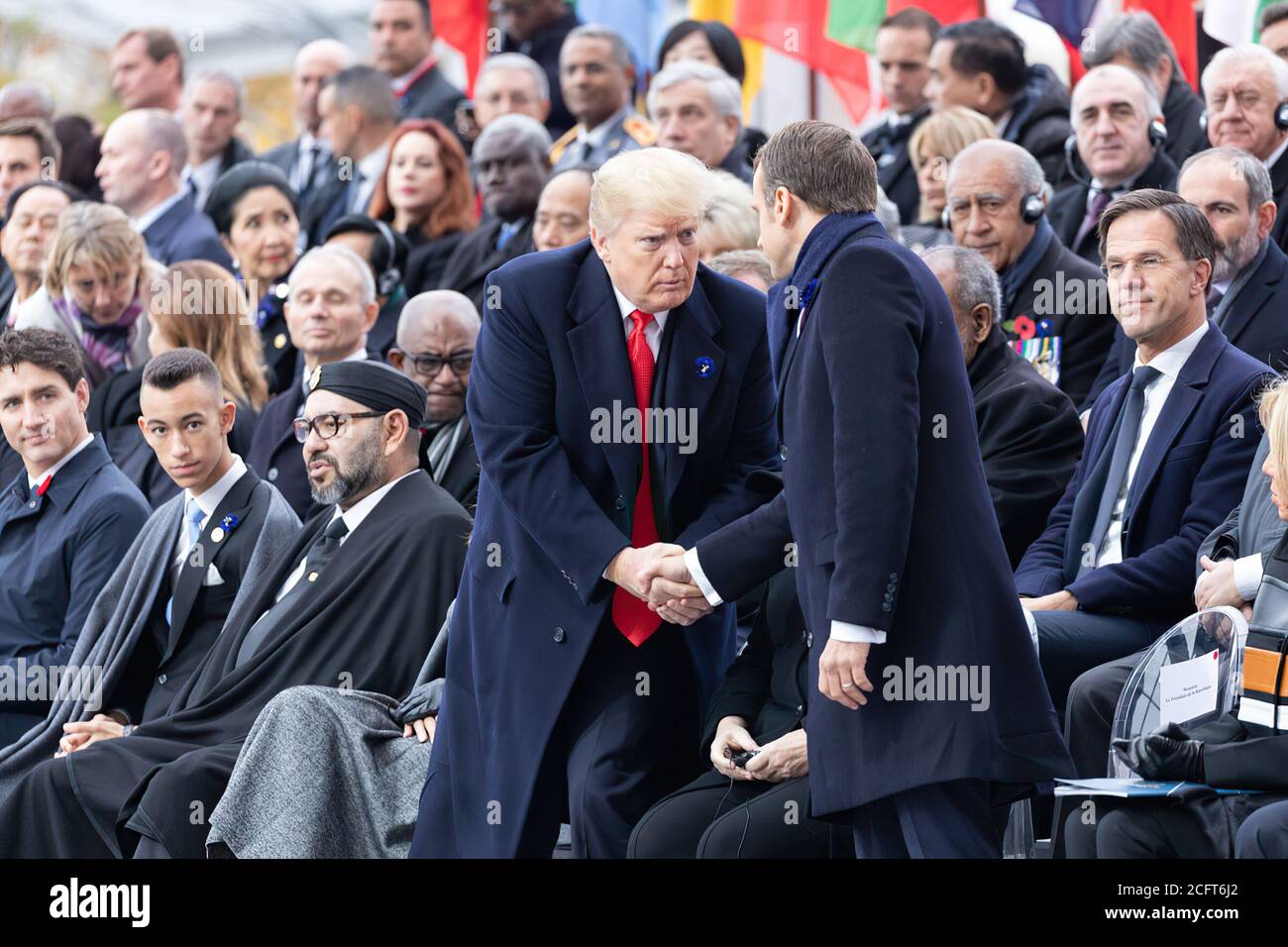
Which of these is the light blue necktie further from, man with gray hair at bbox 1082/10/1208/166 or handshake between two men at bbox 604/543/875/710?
man with gray hair at bbox 1082/10/1208/166

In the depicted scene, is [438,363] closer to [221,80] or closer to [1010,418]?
[1010,418]

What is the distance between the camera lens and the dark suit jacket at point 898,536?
405 cm

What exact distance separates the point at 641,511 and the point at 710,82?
4105 millimetres

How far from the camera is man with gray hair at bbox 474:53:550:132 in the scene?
9.88m

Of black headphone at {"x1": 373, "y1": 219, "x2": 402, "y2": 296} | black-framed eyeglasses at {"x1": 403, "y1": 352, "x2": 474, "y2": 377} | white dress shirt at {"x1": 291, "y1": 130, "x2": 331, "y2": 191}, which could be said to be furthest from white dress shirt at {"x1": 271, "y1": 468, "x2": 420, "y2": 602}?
white dress shirt at {"x1": 291, "y1": 130, "x2": 331, "y2": 191}

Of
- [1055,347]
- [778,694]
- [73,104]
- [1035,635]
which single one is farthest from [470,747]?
[73,104]

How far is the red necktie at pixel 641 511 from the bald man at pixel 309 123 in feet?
19.1

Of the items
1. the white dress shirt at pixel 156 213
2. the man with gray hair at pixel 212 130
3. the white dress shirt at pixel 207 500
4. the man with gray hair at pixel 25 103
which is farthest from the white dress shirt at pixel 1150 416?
the man with gray hair at pixel 25 103

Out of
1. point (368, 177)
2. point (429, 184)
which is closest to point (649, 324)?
point (429, 184)

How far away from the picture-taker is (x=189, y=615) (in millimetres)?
6332

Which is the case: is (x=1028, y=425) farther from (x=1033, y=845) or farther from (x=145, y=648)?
(x=145, y=648)

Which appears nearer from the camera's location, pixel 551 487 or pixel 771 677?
pixel 551 487

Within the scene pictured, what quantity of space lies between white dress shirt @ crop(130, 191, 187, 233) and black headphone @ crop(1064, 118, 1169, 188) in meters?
4.41

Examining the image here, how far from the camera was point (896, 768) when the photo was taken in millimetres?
4117
